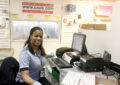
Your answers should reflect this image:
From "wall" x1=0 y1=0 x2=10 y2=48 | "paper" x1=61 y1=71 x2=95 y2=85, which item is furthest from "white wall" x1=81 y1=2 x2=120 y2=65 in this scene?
"wall" x1=0 y1=0 x2=10 y2=48

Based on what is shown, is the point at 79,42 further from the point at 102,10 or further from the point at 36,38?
the point at 102,10

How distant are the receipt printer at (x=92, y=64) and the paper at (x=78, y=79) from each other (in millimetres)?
115

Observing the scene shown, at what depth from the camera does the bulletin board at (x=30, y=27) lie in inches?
141

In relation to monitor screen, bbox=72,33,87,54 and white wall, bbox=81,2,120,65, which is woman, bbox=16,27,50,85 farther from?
white wall, bbox=81,2,120,65

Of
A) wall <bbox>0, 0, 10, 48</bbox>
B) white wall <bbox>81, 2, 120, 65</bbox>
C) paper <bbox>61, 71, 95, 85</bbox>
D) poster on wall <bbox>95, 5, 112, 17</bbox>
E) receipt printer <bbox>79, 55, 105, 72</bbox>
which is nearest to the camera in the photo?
paper <bbox>61, 71, 95, 85</bbox>

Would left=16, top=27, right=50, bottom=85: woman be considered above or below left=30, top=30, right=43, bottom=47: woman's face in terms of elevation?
below

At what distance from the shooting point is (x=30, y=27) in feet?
12.1

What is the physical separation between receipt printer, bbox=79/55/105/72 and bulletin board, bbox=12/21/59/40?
82.5 inches

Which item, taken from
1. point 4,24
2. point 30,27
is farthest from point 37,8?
point 4,24

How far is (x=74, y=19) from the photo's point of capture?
3836mm

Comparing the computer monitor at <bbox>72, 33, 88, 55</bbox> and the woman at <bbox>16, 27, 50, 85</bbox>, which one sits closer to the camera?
the woman at <bbox>16, 27, 50, 85</bbox>

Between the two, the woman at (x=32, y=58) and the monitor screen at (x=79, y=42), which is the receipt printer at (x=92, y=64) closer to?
the monitor screen at (x=79, y=42)

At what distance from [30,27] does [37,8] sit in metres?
0.52

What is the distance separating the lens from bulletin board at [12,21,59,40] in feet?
11.8
